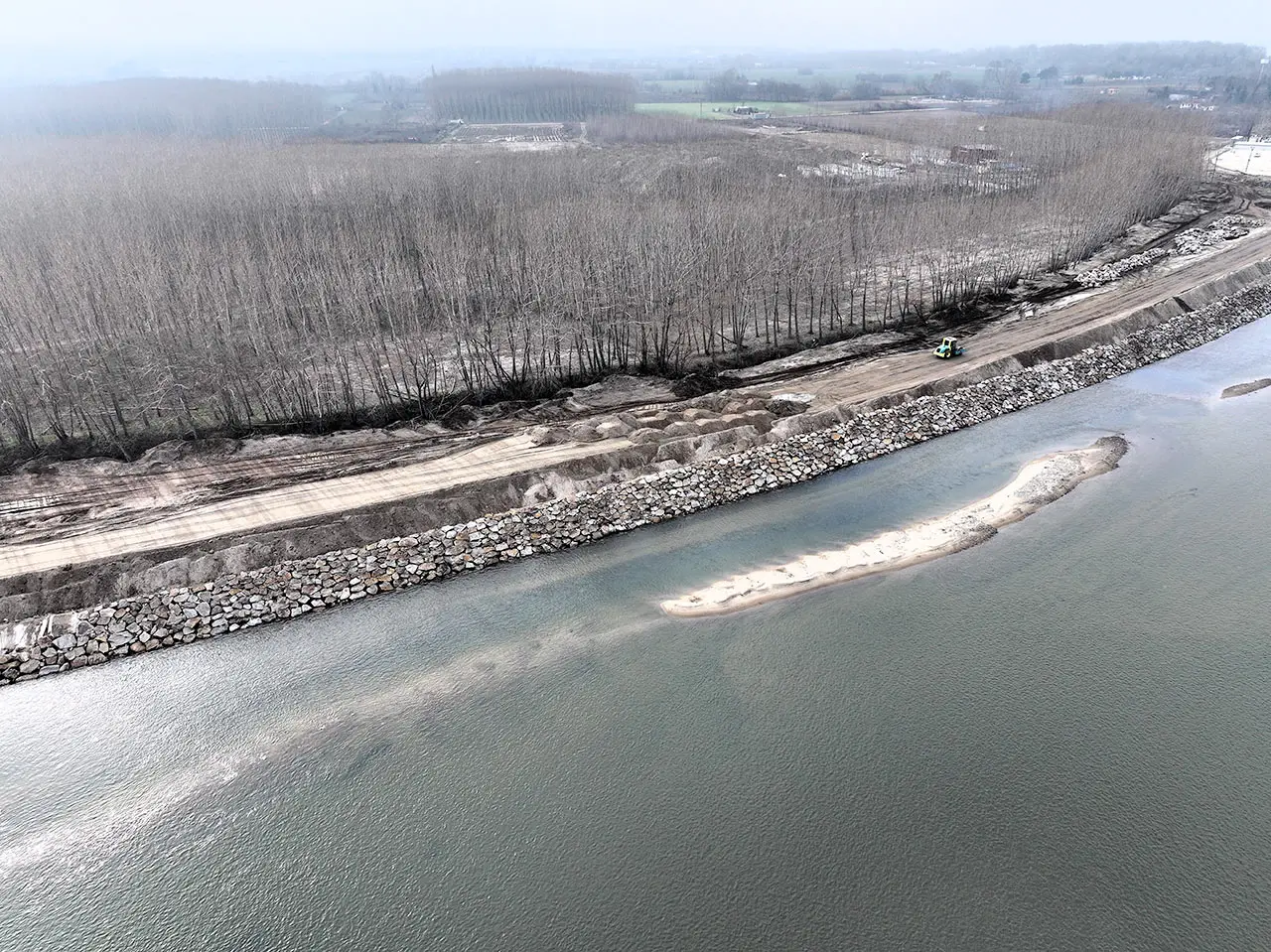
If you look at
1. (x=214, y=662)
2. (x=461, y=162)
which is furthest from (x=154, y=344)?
(x=461, y=162)

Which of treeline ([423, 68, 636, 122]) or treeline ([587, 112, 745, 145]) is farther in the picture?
treeline ([423, 68, 636, 122])

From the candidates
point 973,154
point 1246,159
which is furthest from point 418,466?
point 1246,159

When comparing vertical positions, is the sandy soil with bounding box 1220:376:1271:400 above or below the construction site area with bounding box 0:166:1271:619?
below

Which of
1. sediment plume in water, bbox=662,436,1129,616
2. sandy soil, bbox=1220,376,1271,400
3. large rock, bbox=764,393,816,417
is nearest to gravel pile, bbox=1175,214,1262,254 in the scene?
sandy soil, bbox=1220,376,1271,400

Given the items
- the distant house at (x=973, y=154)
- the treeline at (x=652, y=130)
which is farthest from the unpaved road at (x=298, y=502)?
the treeline at (x=652, y=130)

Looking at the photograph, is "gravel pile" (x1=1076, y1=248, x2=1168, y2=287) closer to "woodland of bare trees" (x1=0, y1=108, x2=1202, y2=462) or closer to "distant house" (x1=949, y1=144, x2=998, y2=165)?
"woodland of bare trees" (x1=0, y1=108, x2=1202, y2=462)

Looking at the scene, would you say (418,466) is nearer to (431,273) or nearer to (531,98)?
(431,273)

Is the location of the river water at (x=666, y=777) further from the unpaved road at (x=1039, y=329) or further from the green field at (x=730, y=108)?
the green field at (x=730, y=108)
